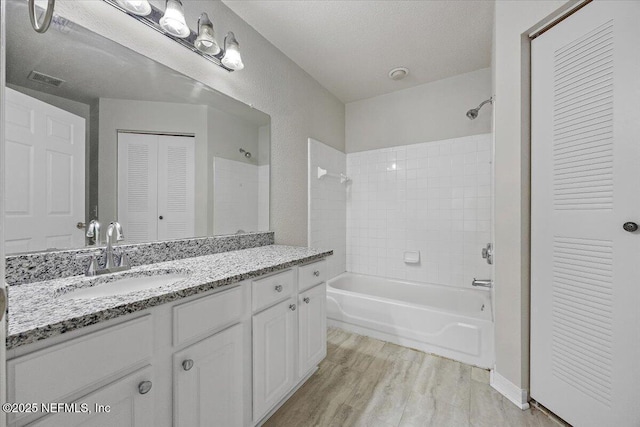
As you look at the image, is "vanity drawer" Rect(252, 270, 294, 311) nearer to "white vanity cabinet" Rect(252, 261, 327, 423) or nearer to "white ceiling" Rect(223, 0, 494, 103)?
"white vanity cabinet" Rect(252, 261, 327, 423)

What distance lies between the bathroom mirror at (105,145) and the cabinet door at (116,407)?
0.67 metres

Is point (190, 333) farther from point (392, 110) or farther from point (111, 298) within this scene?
point (392, 110)

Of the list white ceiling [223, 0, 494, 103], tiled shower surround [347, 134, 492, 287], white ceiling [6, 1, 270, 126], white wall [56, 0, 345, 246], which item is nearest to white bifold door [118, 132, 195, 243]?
white ceiling [6, 1, 270, 126]

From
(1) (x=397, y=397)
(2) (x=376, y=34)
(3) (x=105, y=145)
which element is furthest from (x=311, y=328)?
(2) (x=376, y=34)

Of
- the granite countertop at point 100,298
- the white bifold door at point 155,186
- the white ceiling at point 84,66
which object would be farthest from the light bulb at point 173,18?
the granite countertop at point 100,298

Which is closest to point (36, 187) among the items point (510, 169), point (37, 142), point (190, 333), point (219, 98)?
point (37, 142)

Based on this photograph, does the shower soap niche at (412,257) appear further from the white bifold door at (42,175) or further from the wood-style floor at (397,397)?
the white bifold door at (42,175)

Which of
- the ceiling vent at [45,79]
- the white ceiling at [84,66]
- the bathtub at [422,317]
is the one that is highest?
the white ceiling at [84,66]

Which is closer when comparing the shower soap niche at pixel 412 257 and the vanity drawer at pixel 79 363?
the vanity drawer at pixel 79 363

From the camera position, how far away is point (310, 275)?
64.1 inches

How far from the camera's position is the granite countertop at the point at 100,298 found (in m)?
0.62

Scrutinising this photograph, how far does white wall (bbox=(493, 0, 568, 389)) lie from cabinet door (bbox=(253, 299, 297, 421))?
1.27 metres

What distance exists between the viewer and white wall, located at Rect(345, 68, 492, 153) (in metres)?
2.60

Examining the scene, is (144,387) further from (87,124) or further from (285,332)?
(87,124)
